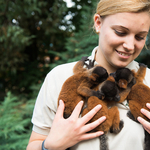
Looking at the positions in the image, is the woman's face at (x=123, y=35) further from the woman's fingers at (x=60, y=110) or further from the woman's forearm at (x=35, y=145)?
the woman's forearm at (x=35, y=145)

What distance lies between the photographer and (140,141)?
4.75 feet

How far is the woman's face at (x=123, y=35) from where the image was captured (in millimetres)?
1429

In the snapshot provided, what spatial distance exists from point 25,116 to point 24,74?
1.55m

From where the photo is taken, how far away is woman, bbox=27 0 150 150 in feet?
4.67

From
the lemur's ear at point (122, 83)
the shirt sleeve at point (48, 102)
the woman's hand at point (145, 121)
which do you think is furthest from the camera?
the lemur's ear at point (122, 83)

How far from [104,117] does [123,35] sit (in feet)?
2.60

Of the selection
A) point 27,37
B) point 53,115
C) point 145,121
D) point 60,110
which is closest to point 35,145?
point 53,115

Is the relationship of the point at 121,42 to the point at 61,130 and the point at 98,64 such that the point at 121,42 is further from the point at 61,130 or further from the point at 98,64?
the point at 61,130

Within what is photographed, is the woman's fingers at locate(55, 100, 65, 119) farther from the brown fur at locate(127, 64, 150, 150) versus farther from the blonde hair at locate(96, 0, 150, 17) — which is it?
the blonde hair at locate(96, 0, 150, 17)

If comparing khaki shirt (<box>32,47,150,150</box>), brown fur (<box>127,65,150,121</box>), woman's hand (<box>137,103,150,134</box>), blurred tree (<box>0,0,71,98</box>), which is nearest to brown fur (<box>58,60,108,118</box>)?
khaki shirt (<box>32,47,150,150</box>)

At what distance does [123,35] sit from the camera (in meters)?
1.50

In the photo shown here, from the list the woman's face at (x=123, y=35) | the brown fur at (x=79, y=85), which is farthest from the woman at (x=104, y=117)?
the brown fur at (x=79, y=85)

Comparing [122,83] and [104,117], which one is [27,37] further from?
[104,117]

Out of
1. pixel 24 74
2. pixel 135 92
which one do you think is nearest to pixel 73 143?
pixel 135 92
